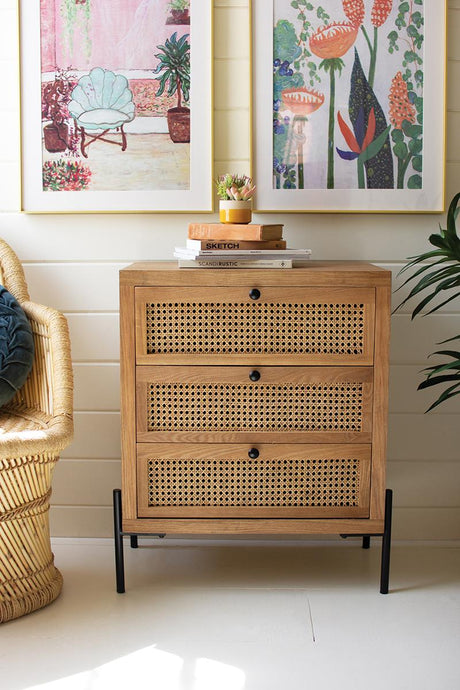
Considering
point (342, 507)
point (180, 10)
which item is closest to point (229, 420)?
point (342, 507)

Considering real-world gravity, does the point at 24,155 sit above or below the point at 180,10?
below

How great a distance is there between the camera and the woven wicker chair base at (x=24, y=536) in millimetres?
1867

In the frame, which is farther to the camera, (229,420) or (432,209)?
(432,209)

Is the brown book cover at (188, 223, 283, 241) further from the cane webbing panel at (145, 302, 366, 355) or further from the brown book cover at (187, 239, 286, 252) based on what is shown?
the cane webbing panel at (145, 302, 366, 355)

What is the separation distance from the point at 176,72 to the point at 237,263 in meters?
0.65

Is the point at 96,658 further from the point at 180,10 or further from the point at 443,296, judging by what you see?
the point at 180,10

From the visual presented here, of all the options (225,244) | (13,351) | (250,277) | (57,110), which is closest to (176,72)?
(57,110)

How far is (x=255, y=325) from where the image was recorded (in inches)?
76.7

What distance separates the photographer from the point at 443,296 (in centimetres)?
236

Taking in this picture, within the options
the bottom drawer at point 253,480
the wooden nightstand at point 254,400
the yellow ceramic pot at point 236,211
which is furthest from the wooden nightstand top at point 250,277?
the bottom drawer at point 253,480

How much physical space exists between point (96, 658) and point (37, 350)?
2.49 ft

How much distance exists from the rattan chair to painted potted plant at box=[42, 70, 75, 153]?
50 cm

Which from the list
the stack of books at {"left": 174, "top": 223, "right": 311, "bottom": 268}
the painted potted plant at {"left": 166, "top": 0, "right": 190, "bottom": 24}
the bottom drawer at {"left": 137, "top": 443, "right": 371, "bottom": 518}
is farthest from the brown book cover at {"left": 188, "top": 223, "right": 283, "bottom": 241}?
the painted potted plant at {"left": 166, "top": 0, "right": 190, "bottom": 24}

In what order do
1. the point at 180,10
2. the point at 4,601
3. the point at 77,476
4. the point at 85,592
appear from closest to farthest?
the point at 4,601, the point at 85,592, the point at 180,10, the point at 77,476
